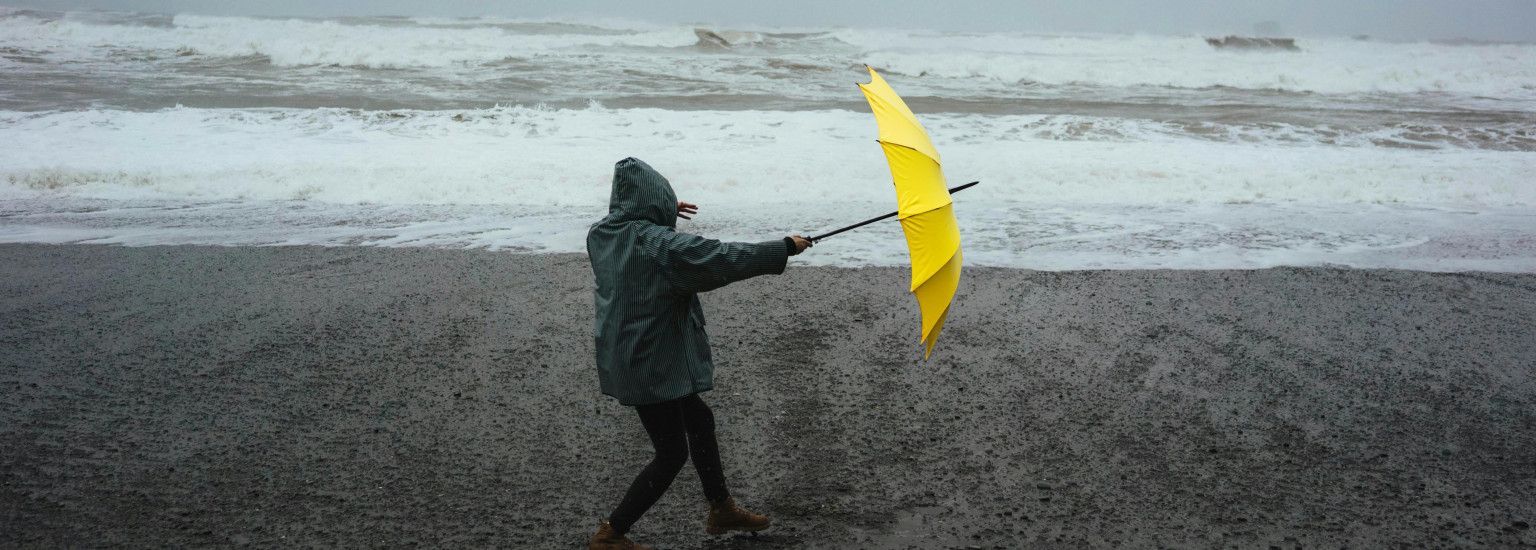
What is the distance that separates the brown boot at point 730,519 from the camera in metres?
3.15

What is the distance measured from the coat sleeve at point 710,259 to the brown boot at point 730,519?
814mm

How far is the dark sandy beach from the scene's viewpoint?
134 inches

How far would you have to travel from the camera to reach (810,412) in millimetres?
4316

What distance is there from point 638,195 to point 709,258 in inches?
11.2

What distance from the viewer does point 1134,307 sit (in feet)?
19.1

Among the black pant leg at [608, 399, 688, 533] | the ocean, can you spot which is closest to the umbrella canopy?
the black pant leg at [608, 399, 688, 533]

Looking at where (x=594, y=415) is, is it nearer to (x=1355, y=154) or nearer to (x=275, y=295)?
(x=275, y=295)

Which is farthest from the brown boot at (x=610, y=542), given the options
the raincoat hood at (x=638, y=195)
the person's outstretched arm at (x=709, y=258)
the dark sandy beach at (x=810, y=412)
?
the raincoat hood at (x=638, y=195)

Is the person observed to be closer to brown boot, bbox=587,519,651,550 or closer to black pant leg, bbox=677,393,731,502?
black pant leg, bbox=677,393,731,502

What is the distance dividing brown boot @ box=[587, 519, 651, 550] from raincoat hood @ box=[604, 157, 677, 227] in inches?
38.7

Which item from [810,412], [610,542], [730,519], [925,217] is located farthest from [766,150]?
[925,217]

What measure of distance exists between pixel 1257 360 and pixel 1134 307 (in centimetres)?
96

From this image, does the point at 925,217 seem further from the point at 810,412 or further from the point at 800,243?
the point at 810,412

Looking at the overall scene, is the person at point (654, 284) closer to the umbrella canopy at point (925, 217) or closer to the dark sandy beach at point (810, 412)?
the umbrella canopy at point (925, 217)
